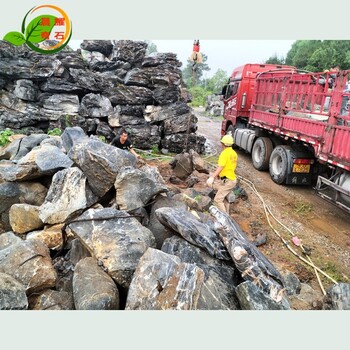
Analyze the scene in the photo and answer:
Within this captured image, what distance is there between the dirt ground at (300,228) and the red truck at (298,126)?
1.85ft

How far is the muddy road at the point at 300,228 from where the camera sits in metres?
5.01

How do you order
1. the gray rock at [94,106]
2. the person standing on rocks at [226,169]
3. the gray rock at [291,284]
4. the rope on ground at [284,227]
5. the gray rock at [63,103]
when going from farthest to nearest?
the gray rock at [94,106]
the gray rock at [63,103]
the person standing on rocks at [226,169]
the rope on ground at [284,227]
the gray rock at [291,284]

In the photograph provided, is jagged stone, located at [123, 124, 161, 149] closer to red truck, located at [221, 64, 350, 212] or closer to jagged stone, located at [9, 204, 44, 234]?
red truck, located at [221, 64, 350, 212]

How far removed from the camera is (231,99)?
12.6 meters

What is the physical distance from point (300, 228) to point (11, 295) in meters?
5.25

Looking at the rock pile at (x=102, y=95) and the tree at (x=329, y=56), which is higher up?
the tree at (x=329, y=56)

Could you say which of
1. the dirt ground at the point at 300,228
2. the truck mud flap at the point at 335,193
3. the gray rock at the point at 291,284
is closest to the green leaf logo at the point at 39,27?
the dirt ground at the point at 300,228

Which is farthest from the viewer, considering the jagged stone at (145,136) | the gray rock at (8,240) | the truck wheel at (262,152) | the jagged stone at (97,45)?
the jagged stone at (97,45)

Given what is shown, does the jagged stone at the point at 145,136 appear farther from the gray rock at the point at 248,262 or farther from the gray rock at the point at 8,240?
the gray rock at the point at 248,262

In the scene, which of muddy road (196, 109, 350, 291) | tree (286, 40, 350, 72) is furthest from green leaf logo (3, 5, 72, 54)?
tree (286, 40, 350, 72)

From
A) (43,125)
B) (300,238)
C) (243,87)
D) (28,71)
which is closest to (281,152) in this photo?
(300,238)

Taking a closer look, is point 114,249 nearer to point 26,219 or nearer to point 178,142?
point 26,219

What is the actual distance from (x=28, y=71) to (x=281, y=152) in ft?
29.2

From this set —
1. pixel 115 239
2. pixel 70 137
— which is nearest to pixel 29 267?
pixel 115 239
